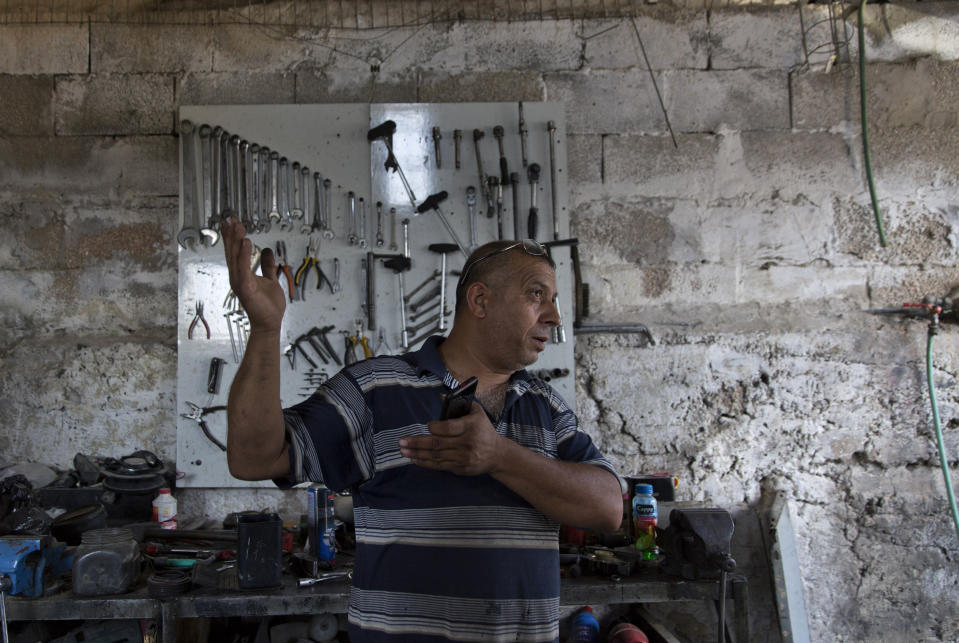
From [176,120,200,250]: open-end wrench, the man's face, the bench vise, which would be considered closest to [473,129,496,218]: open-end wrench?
[176,120,200,250]: open-end wrench

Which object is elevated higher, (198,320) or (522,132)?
(522,132)

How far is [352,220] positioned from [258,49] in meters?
0.87

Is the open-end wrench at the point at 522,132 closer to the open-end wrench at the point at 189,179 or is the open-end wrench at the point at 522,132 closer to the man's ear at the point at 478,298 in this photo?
the open-end wrench at the point at 189,179

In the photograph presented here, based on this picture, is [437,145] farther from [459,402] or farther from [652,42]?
[459,402]

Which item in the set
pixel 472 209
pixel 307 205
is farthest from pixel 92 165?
pixel 472 209

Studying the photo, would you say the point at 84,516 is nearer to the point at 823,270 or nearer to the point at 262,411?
the point at 262,411

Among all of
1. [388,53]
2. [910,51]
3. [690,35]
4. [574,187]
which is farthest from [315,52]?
[910,51]

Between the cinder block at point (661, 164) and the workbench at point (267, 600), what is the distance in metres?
1.61

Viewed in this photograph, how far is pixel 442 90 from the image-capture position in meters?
3.08

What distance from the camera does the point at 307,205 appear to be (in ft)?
9.75

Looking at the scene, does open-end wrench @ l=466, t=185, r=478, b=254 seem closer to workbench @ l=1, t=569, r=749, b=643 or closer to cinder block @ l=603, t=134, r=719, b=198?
cinder block @ l=603, t=134, r=719, b=198

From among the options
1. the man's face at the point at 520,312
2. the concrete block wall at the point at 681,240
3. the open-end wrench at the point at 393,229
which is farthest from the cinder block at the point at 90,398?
the man's face at the point at 520,312

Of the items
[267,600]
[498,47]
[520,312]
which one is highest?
[498,47]

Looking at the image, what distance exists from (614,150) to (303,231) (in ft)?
4.46
